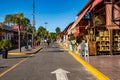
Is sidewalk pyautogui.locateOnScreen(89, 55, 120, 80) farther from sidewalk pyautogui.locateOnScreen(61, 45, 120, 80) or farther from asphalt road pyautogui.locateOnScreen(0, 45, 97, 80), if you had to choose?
asphalt road pyautogui.locateOnScreen(0, 45, 97, 80)

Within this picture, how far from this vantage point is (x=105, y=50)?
3084cm

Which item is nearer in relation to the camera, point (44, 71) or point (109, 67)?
point (44, 71)

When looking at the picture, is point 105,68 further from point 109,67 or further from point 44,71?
point 44,71

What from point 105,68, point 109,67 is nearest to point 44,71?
point 105,68

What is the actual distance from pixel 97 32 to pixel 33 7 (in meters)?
32.4

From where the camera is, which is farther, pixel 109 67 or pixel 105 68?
pixel 109 67

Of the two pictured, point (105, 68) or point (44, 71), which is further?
point (105, 68)

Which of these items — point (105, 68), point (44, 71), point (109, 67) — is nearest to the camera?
point (44, 71)

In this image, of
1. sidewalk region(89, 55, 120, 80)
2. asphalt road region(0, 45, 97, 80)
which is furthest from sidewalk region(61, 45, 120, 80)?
asphalt road region(0, 45, 97, 80)

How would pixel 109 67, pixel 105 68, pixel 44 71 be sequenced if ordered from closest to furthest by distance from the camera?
pixel 44 71, pixel 105 68, pixel 109 67

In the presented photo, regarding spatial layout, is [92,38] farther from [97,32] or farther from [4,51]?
[4,51]

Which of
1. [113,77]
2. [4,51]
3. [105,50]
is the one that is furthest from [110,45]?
[113,77]

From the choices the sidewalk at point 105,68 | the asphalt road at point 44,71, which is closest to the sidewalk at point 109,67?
the sidewalk at point 105,68

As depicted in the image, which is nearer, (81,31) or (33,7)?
(81,31)
